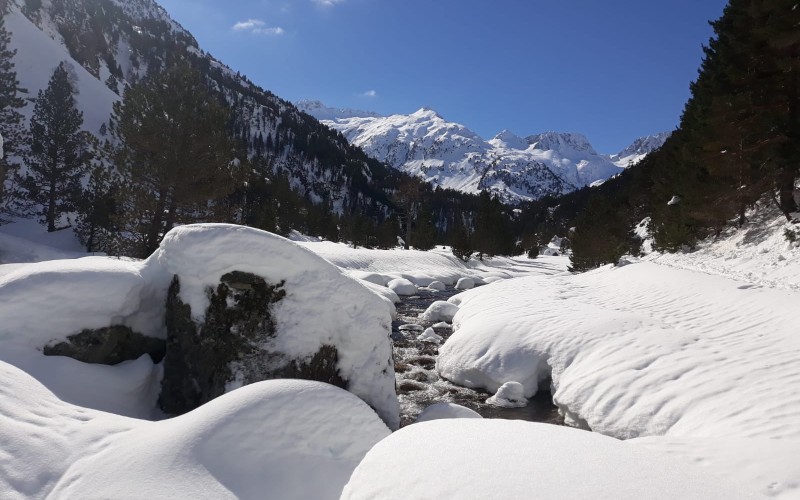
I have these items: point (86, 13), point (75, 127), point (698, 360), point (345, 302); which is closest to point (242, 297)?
point (345, 302)

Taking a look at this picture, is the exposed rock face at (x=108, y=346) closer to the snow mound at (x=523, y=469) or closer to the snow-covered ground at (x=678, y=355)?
the snow mound at (x=523, y=469)

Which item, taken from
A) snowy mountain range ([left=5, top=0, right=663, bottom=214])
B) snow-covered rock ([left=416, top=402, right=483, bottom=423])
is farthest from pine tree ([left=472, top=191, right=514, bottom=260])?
snow-covered rock ([left=416, top=402, right=483, bottom=423])

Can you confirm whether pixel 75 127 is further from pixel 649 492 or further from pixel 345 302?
pixel 649 492

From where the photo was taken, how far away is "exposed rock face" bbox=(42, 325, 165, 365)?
6.34 meters

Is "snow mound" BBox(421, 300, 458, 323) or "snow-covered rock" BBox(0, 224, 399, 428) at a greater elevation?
"snow-covered rock" BBox(0, 224, 399, 428)

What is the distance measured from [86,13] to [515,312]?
161 metres

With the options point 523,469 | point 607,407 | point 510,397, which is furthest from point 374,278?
point 523,469

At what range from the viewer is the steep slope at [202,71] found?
8006cm

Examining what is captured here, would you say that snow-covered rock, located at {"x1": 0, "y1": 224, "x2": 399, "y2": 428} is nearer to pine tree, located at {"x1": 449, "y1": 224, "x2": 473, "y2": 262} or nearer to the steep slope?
pine tree, located at {"x1": 449, "y1": 224, "x2": 473, "y2": 262}

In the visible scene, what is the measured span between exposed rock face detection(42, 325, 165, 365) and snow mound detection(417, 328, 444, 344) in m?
9.21

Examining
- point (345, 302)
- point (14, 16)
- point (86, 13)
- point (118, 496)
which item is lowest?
point (118, 496)

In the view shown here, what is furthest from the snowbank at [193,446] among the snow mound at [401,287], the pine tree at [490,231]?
the pine tree at [490,231]

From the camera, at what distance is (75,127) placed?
31.5 meters

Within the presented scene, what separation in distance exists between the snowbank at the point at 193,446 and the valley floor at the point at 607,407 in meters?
0.03
